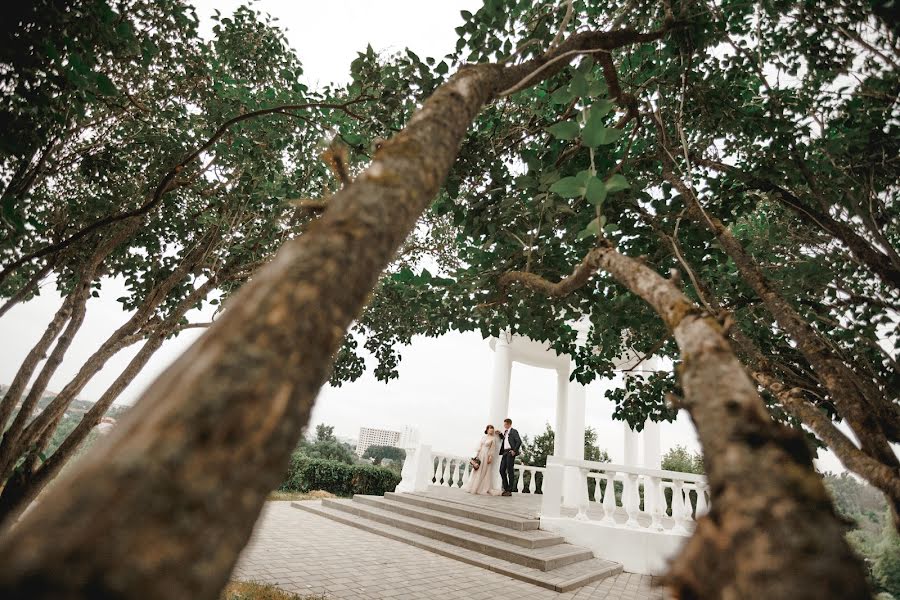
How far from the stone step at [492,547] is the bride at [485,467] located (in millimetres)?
3341

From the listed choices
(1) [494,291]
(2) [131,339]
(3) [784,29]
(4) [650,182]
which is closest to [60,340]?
(2) [131,339]

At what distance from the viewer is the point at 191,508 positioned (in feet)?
1.63

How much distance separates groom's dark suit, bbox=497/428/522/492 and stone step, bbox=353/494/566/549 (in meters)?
3.46

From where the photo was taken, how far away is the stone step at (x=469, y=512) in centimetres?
834

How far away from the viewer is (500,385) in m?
14.9

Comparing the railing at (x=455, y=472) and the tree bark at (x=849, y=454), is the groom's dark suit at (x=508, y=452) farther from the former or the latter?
the tree bark at (x=849, y=454)

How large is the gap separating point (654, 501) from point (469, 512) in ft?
12.7

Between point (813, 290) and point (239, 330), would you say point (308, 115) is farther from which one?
point (813, 290)

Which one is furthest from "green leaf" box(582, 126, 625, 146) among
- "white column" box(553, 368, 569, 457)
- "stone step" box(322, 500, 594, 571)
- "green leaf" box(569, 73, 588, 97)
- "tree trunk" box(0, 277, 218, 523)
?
"white column" box(553, 368, 569, 457)

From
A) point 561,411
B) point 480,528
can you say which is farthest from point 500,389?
point 480,528

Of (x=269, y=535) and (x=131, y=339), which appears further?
(x=269, y=535)

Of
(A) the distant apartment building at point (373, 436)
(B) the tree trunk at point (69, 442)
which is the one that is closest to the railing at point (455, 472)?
(B) the tree trunk at point (69, 442)

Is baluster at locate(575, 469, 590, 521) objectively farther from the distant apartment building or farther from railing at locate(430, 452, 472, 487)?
the distant apartment building

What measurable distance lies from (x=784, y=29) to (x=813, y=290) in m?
2.98
